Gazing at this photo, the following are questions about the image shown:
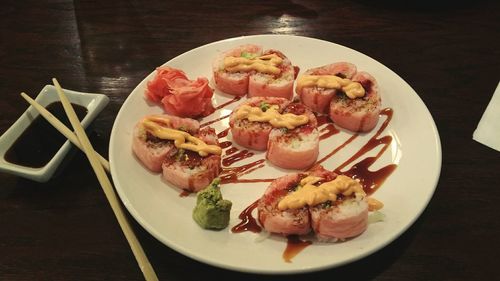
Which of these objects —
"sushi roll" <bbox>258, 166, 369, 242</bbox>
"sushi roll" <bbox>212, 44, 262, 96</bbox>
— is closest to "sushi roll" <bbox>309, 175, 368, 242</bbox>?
"sushi roll" <bbox>258, 166, 369, 242</bbox>

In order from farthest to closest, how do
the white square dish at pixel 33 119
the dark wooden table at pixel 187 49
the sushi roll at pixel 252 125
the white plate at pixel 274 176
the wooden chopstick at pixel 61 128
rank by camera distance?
the sushi roll at pixel 252 125, the wooden chopstick at pixel 61 128, the white square dish at pixel 33 119, the dark wooden table at pixel 187 49, the white plate at pixel 274 176

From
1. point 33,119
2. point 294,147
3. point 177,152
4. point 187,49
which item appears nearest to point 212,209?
point 177,152

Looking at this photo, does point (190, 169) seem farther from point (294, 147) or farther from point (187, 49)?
point (187, 49)

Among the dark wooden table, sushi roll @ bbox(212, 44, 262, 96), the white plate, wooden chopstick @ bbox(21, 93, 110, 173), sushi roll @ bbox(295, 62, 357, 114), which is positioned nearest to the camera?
the white plate

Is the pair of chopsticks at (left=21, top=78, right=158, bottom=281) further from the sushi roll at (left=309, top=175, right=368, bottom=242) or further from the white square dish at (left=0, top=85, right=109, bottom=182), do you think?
the sushi roll at (left=309, top=175, right=368, bottom=242)

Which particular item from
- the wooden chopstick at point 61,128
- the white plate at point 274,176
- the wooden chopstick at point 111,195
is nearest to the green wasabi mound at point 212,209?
the white plate at point 274,176

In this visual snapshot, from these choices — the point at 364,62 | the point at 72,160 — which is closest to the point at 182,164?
the point at 72,160

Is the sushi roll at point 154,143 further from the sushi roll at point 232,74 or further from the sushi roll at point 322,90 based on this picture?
the sushi roll at point 322,90
